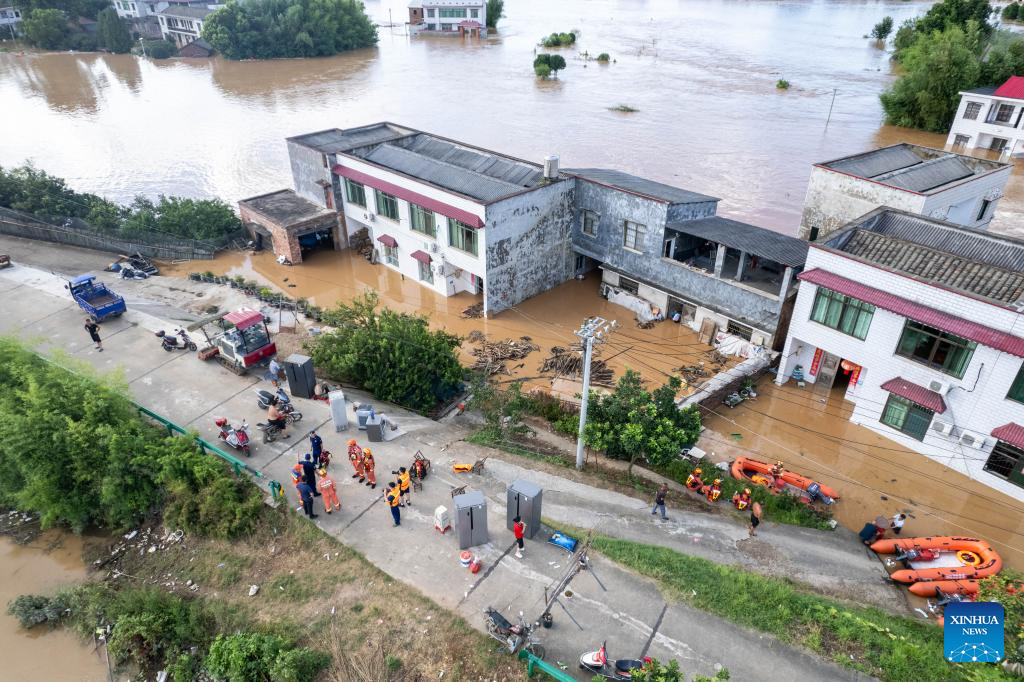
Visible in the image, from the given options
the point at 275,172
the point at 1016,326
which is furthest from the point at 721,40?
the point at 1016,326

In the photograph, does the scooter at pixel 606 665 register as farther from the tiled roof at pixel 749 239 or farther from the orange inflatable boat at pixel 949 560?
the tiled roof at pixel 749 239

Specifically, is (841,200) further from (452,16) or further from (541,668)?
(452,16)

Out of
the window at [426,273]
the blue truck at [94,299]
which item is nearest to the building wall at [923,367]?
the window at [426,273]

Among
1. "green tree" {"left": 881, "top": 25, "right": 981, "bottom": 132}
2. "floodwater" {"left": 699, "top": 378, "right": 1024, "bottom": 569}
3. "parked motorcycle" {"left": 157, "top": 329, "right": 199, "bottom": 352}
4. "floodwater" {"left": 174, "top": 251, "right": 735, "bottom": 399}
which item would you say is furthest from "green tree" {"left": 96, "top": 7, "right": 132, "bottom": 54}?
"floodwater" {"left": 699, "top": 378, "right": 1024, "bottom": 569}

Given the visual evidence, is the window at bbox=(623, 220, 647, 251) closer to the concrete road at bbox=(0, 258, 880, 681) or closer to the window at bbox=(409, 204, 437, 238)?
the window at bbox=(409, 204, 437, 238)

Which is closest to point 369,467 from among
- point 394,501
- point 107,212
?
point 394,501

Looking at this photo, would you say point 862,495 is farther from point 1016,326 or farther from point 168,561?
point 168,561
